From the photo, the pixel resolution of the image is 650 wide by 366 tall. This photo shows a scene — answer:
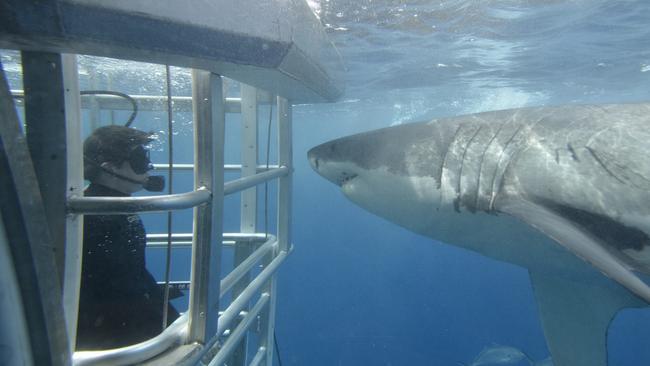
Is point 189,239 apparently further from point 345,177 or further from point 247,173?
point 345,177

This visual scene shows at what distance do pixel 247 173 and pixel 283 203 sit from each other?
401mm

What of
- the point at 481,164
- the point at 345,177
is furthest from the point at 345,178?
the point at 481,164

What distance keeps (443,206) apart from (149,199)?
73.5 inches

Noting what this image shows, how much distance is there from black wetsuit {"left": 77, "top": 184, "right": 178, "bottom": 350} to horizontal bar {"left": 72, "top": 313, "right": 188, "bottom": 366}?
68 centimetres

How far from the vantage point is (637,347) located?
20016mm

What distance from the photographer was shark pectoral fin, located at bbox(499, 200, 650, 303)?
154 centimetres

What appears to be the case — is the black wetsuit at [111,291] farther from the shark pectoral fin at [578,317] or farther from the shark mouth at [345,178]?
the shark pectoral fin at [578,317]

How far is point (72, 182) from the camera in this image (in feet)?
4.02

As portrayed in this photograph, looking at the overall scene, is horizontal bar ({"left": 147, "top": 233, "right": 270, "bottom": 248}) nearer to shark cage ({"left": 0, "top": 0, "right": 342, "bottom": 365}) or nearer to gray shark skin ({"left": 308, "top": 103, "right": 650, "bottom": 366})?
gray shark skin ({"left": 308, "top": 103, "right": 650, "bottom": 366})

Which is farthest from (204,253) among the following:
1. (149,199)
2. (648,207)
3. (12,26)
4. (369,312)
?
(369,312)

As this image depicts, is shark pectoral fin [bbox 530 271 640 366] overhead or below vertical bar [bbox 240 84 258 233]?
below

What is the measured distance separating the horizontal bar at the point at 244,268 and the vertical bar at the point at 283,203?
0.12m

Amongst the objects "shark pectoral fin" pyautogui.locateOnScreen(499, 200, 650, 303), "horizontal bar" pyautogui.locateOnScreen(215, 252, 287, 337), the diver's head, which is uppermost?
the diver's head

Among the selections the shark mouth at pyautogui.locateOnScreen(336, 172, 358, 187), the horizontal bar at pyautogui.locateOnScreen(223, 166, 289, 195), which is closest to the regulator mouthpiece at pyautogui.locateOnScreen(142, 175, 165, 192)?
the horizontal bar at pyautogui.locateOnScreen(223, 166, 289, 195)
